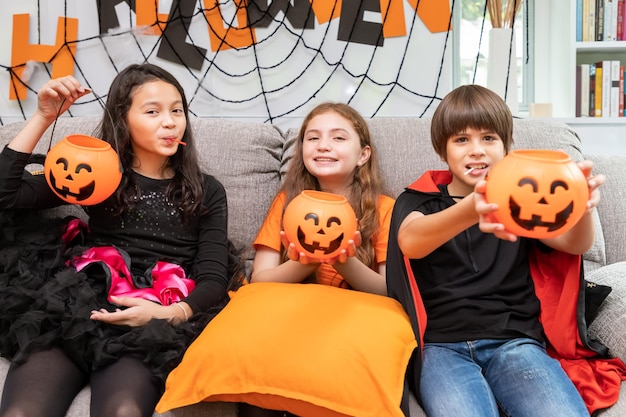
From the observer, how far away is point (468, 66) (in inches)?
102

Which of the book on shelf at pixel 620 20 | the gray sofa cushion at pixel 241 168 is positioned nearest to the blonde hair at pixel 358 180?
the gray sofa cushion at pixel 241 168

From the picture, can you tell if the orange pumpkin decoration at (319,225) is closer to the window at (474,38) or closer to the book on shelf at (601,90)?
the window at (474,38)

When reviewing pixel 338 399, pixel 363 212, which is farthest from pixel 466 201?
pixel 363 212

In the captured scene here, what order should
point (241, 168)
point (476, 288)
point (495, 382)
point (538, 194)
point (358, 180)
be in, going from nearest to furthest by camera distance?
point (538, 194) → point (495, 382) → point (476, 288) → point (358, 180) → point (241, 168)

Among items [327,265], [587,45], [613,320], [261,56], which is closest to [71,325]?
[327,265]

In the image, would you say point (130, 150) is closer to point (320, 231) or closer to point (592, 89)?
point (320, 231)

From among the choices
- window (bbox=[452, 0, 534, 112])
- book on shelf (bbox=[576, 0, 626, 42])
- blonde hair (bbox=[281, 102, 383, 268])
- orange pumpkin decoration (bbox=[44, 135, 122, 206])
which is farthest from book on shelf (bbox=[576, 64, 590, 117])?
orange pumpkin decoration (bbox=[44, 135, 122, 206])

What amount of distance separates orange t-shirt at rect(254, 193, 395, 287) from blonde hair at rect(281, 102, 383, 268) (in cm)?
2

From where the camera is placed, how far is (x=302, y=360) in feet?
3.70

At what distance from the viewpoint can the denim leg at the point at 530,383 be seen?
1.13 m

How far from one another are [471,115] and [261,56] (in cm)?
128

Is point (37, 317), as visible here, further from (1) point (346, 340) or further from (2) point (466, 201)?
(2) point (466, 201)

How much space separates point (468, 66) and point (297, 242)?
1.65 meters

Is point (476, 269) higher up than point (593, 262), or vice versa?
point (476, 269)
